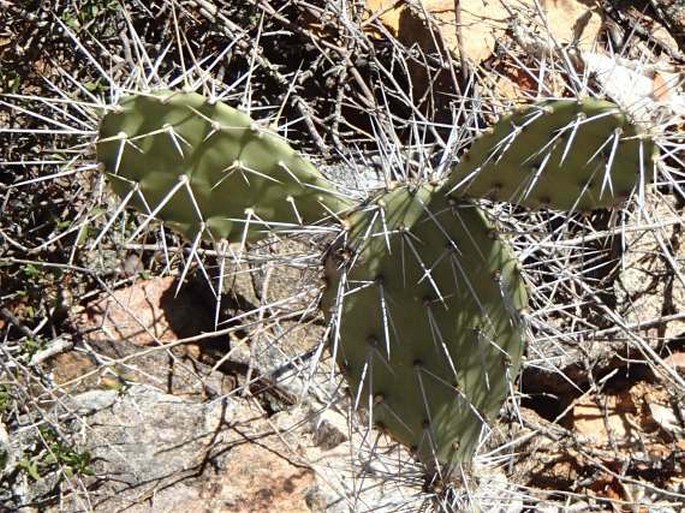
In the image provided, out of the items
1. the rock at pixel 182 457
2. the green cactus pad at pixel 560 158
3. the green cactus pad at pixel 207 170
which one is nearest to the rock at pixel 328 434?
the rock at pixel 182 457

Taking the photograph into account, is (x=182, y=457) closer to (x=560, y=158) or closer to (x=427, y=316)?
(x=427, y=316)

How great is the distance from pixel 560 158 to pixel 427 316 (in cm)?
40

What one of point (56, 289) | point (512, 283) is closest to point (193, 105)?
point (512, 283)

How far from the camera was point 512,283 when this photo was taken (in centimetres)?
205

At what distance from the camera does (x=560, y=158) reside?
5.84ft

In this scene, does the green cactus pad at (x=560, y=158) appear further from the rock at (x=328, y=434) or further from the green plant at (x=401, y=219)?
the rock at (x=328, y=434)

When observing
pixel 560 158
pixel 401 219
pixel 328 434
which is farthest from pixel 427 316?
pixel 328 434

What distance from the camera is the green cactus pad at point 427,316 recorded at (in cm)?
196

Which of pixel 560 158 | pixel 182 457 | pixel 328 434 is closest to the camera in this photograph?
pixel 560 158

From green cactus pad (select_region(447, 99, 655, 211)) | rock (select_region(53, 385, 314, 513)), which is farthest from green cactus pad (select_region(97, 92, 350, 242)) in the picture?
rock (select_region(53, 385, 314, 513))

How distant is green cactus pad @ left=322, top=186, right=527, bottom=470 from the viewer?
6.43ft

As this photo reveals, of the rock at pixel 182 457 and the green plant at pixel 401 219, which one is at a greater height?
the green plant at pixel 401 219

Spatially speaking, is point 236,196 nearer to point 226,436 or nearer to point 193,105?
point 193,105

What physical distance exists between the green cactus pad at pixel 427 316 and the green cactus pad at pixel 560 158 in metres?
0.10
